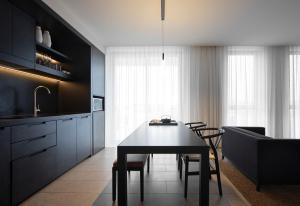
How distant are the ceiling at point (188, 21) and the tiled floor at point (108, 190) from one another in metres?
2.58

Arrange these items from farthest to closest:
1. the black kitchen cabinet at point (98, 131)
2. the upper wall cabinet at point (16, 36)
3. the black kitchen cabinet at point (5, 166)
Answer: the black kitchen cabinet at point (98, 131) < the upper wall cabinet at point (16, 36) < the black kitchen cabinet at point (5, 166)

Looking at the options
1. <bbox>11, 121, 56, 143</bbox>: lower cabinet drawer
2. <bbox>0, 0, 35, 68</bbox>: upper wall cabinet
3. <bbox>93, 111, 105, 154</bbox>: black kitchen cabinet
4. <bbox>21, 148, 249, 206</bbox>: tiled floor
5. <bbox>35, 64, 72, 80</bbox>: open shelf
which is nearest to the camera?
<bbox>11, 121, 56, 143</bbox>: lower cabinet drawer

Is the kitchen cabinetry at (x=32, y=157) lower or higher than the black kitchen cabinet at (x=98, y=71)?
lower

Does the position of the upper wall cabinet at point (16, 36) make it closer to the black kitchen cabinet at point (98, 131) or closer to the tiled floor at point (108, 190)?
the tiled floor at point (108, 190)

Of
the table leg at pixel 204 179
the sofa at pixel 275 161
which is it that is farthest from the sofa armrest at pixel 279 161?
the table leg at pixel 204 179

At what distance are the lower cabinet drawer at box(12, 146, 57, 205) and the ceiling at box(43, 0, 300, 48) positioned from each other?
2118 mm

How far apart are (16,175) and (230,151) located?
328 cm

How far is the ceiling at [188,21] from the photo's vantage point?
10.6 feet

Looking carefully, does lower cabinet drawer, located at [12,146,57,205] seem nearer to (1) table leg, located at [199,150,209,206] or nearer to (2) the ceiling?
(1) table leg, located at [199,150,209,206]

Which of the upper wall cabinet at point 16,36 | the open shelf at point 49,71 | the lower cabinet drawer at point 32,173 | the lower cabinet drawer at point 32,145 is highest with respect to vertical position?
the upper wall cabinet at point 16,36

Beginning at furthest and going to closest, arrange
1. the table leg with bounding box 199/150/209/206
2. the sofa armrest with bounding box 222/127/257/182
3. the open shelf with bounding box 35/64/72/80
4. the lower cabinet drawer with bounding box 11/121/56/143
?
the open shelf with bounding box 35/64/72/80 < the sofa armrest with bounding box 222/127/257/182 < the lower cabinet drawer with bounding box 11/121/56/143 < the table leg with bounding box 199/150/209/206

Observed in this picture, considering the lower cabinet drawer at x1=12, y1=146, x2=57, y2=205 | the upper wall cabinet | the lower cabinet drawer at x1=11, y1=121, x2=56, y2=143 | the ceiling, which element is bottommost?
the lower cabinet drawer at x1=12, y1=146, x2=57, y2=205

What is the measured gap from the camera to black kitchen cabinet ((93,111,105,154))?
4.67 m

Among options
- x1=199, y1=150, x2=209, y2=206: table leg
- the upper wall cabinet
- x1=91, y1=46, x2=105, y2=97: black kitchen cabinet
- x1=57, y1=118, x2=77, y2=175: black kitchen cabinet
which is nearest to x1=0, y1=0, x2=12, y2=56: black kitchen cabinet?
the upper wall cabinet
